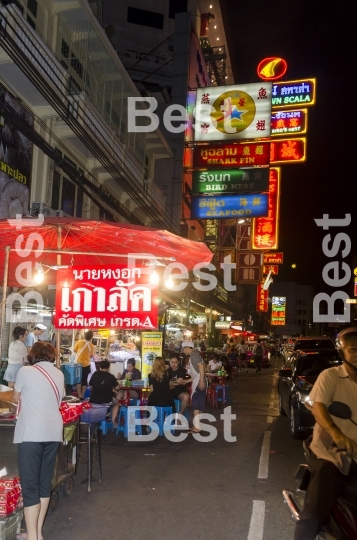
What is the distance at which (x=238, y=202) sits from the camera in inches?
818

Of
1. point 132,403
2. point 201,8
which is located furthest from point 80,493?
point 201,8

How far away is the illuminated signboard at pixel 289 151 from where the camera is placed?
25.4 meters

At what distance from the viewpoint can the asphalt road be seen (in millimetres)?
5539

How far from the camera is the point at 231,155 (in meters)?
21.1

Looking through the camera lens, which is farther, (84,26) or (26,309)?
(84,26)

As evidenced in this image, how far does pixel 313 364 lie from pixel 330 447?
800 cm

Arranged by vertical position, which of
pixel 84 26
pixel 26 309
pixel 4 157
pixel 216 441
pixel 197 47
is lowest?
pixel 216 441

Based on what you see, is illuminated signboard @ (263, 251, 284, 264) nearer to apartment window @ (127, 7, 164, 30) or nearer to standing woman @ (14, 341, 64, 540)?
apartment window @ (127, 7, 164, 30)

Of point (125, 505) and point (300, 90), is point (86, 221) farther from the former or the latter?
point (300, 90)

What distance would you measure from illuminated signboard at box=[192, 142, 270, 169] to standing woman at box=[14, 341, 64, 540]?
16.8 meters

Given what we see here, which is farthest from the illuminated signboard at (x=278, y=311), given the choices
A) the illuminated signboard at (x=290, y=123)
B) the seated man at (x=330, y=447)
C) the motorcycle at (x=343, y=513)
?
the motorcycle at (x=343, y=513)

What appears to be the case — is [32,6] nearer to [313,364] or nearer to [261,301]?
[313,364]

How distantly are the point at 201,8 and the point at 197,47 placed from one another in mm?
8375

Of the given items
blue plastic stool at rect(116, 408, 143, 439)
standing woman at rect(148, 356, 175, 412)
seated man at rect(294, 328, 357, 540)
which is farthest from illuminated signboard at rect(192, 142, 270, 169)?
seated man at rect(294, 328, 357, 540)
